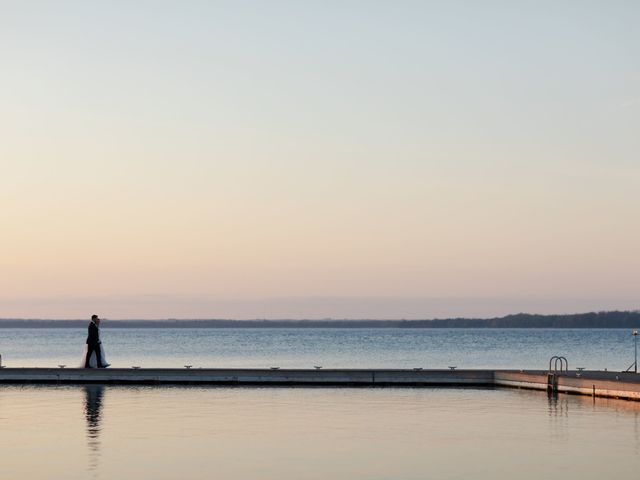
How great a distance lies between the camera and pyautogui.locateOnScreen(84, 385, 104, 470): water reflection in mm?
17562

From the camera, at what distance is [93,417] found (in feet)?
76.2

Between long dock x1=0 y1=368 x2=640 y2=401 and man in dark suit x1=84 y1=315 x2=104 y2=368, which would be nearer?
long dock x1=0 y1=368 x2=640 y2=401

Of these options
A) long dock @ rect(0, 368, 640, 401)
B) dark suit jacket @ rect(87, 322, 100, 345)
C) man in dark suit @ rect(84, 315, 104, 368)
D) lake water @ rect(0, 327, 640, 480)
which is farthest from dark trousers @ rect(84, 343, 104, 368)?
lake water @ rect(0, 327, 640, 480)

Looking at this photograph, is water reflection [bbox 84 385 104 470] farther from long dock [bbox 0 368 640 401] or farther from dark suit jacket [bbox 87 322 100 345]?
dark suit jacket [bbox 87 322 100 345]

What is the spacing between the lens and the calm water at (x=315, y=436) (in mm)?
16281

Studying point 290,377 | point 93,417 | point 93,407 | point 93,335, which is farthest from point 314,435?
point 93,335

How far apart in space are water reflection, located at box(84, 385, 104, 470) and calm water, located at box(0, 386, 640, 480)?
0.03 m

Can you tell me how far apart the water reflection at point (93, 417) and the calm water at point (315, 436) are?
3cm

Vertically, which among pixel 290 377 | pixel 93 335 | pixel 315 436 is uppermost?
pixel 93 335

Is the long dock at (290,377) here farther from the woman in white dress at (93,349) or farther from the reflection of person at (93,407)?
the reflection of person at (93,407)

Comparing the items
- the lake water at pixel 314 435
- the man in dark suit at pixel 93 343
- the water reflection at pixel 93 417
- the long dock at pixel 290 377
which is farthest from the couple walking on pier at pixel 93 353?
the lake water at pixel 314 435

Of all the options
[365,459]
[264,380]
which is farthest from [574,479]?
[264,380]

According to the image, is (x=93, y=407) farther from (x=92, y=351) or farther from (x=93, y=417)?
(x=92, y=351)

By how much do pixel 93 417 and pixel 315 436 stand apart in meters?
5.43
